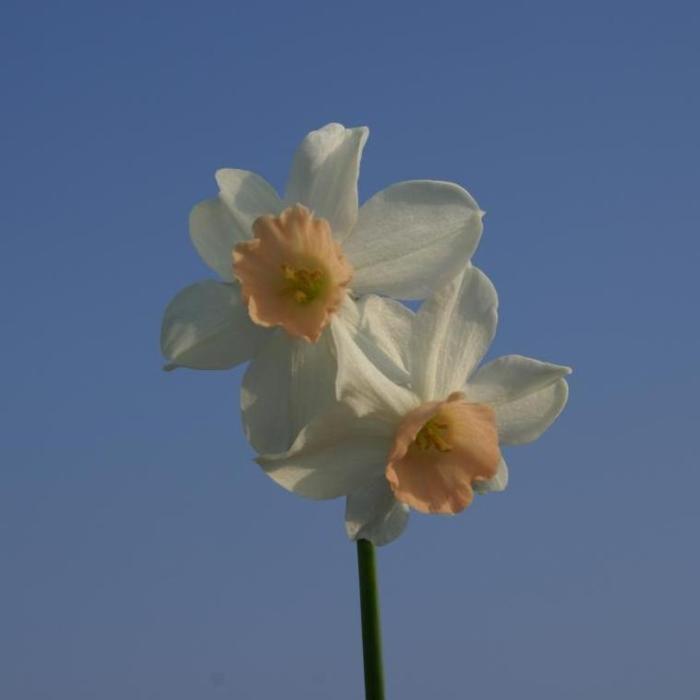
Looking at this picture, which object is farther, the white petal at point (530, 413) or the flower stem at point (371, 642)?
the white petal at point (530, 413)

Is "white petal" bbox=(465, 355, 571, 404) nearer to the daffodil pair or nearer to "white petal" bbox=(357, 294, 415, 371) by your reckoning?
the daffodil pair

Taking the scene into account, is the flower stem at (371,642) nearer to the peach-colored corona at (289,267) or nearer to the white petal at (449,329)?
the white petal at (449,329)

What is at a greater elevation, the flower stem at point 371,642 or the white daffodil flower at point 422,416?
the white daffodil flower at point 422,416

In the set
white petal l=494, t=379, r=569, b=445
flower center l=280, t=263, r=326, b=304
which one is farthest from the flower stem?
flower center l=280, t=263, r=326, b=304

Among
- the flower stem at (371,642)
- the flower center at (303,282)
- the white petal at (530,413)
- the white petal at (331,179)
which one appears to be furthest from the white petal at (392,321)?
the flower stem at (371,642)

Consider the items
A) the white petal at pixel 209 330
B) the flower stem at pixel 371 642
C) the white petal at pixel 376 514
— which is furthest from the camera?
the white petal at pixel 209 330
